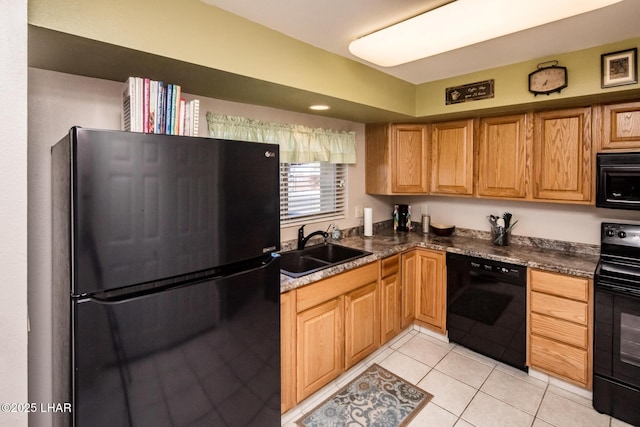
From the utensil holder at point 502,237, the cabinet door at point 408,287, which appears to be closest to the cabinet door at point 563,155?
the utensil holder at point 502,237

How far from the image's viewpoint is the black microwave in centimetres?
210

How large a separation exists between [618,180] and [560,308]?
96 centimetres

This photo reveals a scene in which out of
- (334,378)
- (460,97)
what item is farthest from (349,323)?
(460,97)

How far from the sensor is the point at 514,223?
2.99 meters

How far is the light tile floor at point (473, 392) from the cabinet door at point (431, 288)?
249mm

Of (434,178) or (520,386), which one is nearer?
(520,386)

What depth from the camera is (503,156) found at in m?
2.77

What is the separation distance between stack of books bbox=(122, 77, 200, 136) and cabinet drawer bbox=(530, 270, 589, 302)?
2.53 meters

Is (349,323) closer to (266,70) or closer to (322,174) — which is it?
(322,174)

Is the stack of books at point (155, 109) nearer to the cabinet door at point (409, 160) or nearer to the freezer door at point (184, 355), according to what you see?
the freezer door at point (184, 355)

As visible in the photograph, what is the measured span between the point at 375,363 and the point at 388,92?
222 cm

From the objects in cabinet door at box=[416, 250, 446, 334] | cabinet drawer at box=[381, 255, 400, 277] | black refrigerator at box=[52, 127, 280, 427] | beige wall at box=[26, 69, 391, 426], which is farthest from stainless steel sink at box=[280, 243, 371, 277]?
beige wall at box=[26, 69, 391, 426]

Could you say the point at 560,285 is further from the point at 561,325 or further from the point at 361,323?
the point at 361,323

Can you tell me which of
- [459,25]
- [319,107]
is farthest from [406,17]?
[319,107]
